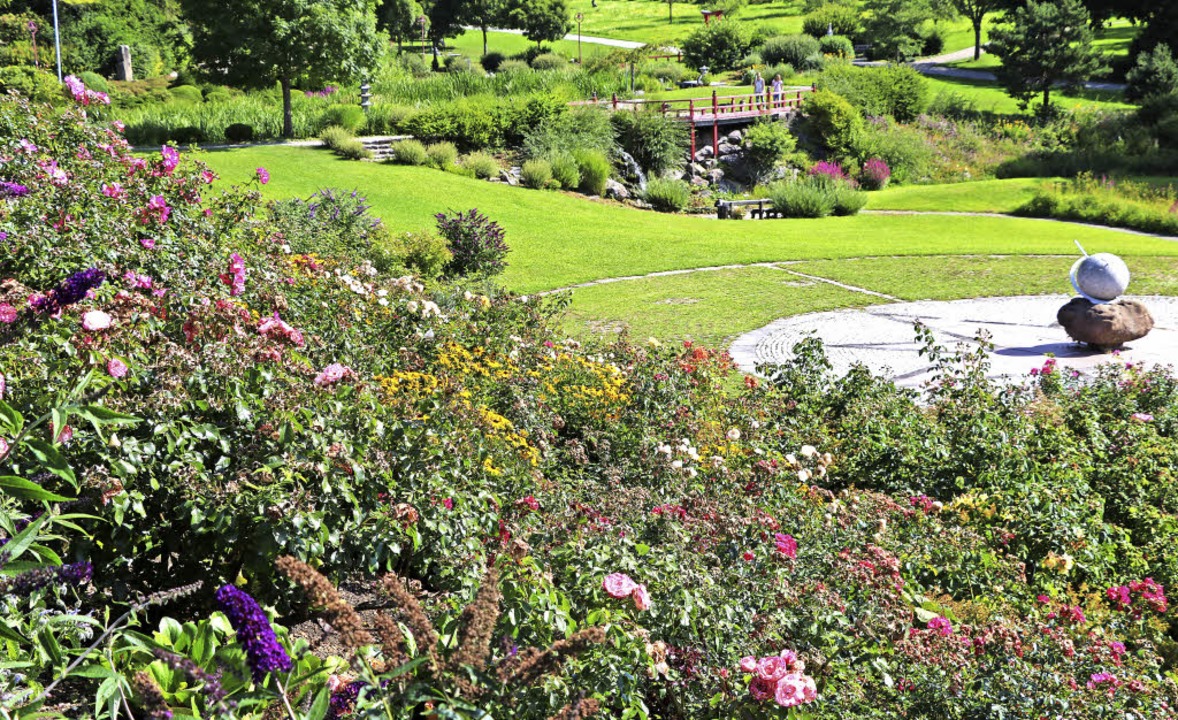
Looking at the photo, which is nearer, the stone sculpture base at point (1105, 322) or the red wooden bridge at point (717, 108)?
the stone sculpture base at point (1105, 322)

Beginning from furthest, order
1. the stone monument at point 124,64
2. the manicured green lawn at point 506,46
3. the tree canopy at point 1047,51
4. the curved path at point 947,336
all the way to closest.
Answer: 1. the manicured green lawn at point 506,46
2. the tree canopy at point 1047,51
3. the stone monument at point 124,64
4. the curved path at point 947,336

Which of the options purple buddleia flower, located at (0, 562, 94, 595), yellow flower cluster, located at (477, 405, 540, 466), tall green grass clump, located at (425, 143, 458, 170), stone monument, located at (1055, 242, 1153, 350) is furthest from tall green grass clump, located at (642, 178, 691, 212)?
purple buddleia flower, located at (0, 562, 94, 595)

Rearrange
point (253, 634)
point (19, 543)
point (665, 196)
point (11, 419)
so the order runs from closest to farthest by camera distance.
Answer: point (253, 634), point (19, 543), point (11, 419), point (665, 196)

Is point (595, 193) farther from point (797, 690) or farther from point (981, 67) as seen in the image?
point (981, 67)

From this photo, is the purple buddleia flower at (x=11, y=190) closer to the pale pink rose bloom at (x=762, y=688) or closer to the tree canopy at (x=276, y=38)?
the pale pink rose bloom at (x=762, y=688)

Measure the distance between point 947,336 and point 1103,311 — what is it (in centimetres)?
167

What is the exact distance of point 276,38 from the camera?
2377 centimetres

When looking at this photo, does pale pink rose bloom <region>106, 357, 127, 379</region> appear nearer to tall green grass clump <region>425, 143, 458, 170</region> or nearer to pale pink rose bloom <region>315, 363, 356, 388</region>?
pale pink rose bloom <region>315, 363, 356, 388</region>

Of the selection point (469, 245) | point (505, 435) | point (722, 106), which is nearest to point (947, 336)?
point (469, 245)

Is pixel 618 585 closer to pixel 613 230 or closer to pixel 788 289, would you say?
pixel 788 289

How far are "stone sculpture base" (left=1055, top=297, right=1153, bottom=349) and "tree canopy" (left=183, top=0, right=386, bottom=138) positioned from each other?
1881cm

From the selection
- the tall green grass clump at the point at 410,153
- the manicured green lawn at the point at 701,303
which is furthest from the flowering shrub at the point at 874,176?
the manicured green lawn at the point at 701,303

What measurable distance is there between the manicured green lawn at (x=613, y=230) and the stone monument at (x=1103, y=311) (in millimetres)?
6858

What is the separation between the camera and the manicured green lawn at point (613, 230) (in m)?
17.3
